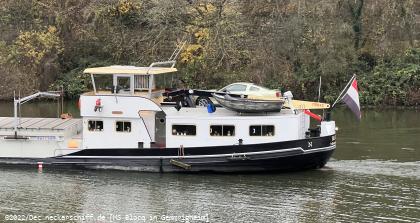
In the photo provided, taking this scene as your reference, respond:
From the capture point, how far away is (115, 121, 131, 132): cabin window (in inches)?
1072

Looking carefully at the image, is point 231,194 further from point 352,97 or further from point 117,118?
point 352,97

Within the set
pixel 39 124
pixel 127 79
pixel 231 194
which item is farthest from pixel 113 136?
pixel 231 194

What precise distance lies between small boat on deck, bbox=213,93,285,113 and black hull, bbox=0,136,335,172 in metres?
1.31

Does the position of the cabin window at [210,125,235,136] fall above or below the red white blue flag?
below

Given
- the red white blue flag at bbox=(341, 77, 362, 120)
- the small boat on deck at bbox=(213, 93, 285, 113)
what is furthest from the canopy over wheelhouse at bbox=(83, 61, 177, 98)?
the red white blue flag at bbox=(341, 77, 362, 120)

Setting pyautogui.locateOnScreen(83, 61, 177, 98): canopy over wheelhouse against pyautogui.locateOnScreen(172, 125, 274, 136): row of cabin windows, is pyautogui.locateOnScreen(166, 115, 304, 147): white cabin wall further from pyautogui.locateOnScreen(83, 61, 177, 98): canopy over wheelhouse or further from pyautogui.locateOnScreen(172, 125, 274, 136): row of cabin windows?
pyautogui.locateOnScreen(83, 61, 177, 98): canopy over wheelhouse

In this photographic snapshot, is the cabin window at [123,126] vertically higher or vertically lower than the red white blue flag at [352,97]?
lower

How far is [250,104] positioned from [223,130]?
133 centimetres

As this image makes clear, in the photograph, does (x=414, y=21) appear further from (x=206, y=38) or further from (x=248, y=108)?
(x=248, y=108)

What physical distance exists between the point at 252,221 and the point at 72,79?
103 feet

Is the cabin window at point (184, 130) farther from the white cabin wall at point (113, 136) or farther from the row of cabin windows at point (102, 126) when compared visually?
the row of cabin windows at point (102, 126)

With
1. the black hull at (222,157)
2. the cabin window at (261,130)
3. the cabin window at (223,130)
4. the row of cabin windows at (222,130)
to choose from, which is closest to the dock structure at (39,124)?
the black hull at (222,157)

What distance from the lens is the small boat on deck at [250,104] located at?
2641cm

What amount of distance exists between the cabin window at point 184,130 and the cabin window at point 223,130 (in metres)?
0.68
